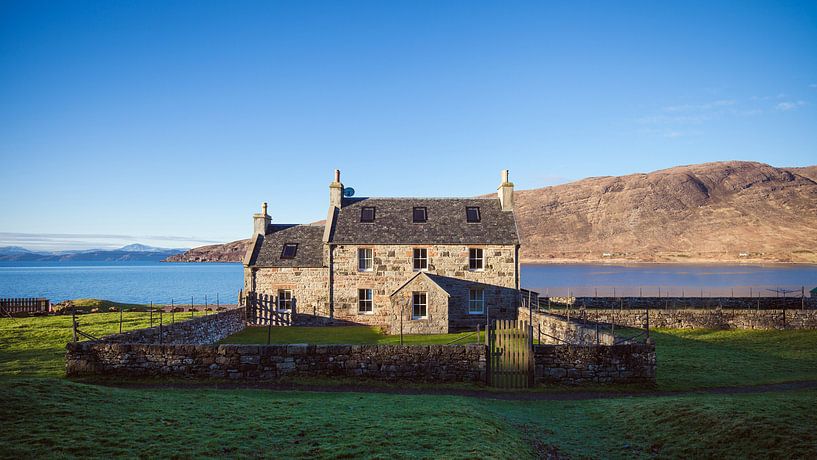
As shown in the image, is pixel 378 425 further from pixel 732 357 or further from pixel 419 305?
pixel 419 305

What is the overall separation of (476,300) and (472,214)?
6.44 meters

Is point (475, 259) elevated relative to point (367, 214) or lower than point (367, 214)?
lower

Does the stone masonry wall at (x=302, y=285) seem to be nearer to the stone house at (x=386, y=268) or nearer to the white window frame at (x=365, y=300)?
the stone house at (x=386, y=268)

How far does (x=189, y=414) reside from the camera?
35.0ft

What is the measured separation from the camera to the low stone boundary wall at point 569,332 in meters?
18.1

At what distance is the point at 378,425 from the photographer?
10125mm

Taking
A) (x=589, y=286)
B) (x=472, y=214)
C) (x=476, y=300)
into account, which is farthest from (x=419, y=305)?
(x=589, y=286)

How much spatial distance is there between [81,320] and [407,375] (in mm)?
27607

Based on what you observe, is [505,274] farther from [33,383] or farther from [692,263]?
[692,263]

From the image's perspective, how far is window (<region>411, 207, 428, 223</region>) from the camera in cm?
3459

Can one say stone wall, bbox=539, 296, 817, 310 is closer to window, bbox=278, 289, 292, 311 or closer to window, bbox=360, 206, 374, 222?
window, bbox=360, 206, 374, 222

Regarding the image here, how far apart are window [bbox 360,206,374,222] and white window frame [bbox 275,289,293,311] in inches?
284

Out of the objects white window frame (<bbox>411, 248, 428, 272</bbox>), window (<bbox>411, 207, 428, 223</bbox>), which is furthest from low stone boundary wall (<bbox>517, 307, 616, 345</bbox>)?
window (<bbox>411, 207, 428, 223</bbox>)

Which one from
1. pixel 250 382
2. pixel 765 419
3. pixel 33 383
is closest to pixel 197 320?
pixel 250 382
